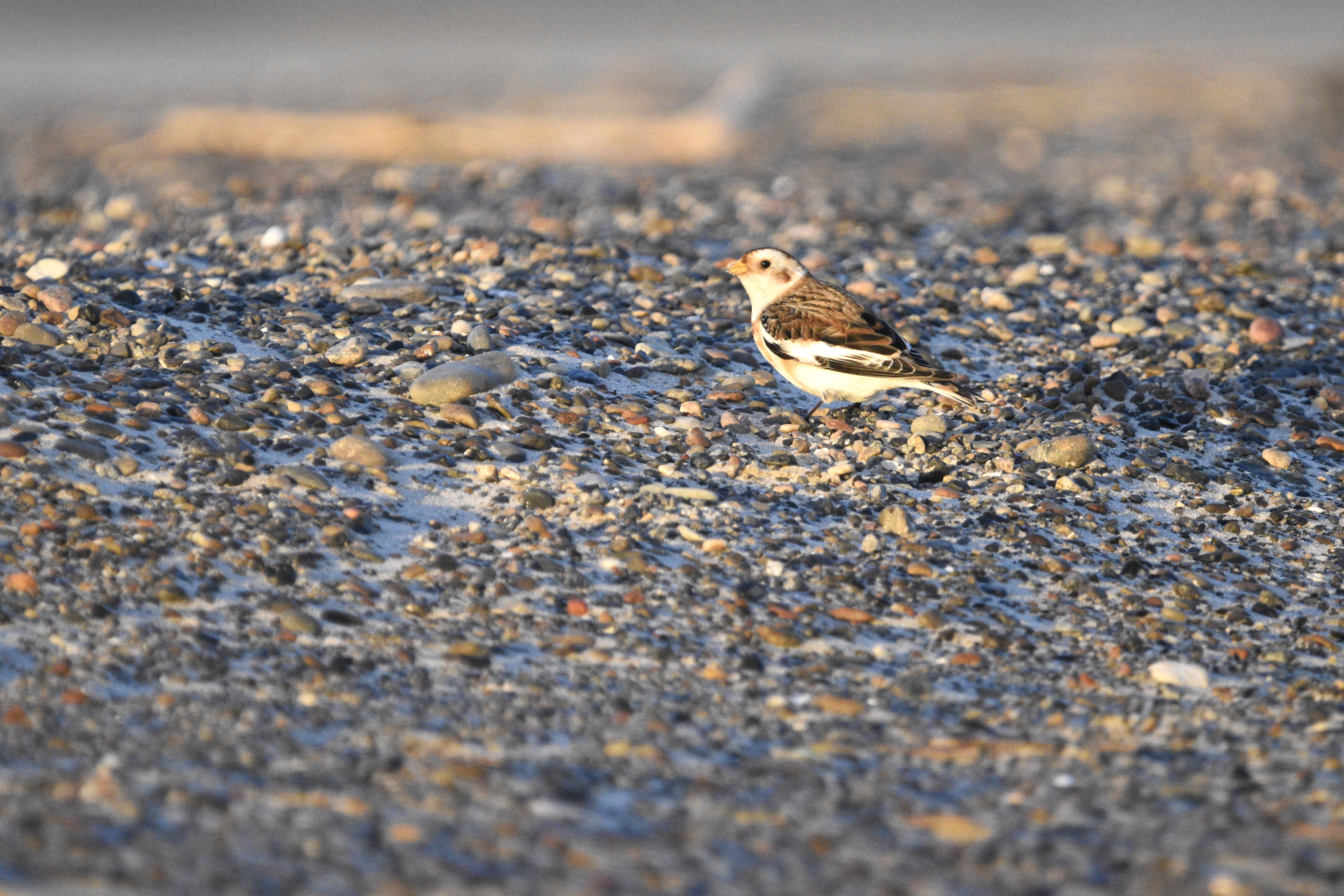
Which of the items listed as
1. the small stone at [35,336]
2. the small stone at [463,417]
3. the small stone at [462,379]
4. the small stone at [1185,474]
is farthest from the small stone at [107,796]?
the small stone at [1185,474]

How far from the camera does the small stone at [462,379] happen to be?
549cm

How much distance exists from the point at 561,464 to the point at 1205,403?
9.80 ft

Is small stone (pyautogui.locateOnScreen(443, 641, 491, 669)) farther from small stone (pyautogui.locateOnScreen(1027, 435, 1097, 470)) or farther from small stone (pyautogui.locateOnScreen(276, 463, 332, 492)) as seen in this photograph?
small stone (pyautogui.locateOnScreen(1027, 435, 1097, 470))

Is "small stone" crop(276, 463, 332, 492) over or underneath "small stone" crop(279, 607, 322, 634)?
over

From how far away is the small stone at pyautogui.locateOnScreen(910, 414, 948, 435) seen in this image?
18.7 feet

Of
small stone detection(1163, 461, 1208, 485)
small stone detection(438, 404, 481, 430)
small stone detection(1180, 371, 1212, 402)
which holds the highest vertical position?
small stone detection(438, 404, 481, 430)

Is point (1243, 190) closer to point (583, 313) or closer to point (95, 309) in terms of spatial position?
point (583, 313)

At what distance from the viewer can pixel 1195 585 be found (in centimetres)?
475

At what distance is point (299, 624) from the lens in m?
4.15

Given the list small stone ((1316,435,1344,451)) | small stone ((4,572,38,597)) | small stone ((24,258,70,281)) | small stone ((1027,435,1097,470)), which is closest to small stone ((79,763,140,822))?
small stone ((4,572,38,597))

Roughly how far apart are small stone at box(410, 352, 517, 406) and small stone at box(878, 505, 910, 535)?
1716 millimetres

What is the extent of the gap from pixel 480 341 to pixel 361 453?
1110 millimetres

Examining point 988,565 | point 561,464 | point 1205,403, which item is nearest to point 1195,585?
point 988,565

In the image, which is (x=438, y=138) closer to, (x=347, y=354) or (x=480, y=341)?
(x=480, y=341)
